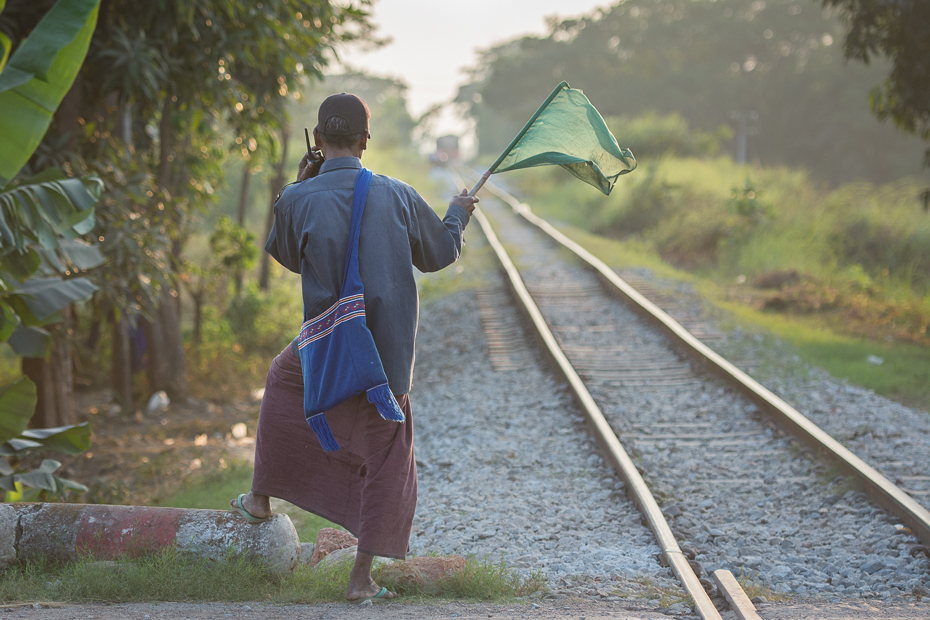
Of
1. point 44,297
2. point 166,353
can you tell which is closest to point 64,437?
point 44,297

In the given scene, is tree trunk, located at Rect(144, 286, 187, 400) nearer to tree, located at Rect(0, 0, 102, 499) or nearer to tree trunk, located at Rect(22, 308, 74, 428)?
tree trunk, located at Rect(22, 308, 74, 428)

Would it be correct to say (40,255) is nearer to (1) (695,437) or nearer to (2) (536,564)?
(2) (536,564)

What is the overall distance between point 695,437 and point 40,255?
4918 millimetres

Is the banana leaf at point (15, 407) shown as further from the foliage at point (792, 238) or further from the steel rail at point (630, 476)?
the foliage at point (792, 238)

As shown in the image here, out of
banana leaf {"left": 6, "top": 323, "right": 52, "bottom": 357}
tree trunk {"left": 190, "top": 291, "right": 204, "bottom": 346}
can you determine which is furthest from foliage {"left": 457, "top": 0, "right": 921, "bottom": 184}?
banana leaf {"left": 6, "top": 323, "right": 52, "bottom": 357}

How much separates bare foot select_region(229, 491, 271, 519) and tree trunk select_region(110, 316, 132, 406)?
228 inches

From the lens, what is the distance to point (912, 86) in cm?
849

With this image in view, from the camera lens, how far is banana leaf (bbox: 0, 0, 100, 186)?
4230 millimetres

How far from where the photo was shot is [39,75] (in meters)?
4.21

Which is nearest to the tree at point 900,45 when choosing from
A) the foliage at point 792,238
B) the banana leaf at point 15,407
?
the foliage at point 792,238

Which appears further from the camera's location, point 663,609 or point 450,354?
point 450,354

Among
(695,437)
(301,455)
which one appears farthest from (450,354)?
(301,455)

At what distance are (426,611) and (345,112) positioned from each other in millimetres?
2028

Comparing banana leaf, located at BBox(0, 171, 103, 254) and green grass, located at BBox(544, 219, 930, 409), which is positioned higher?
banana leaf, located at BBox(0, 171, 103, 254)
